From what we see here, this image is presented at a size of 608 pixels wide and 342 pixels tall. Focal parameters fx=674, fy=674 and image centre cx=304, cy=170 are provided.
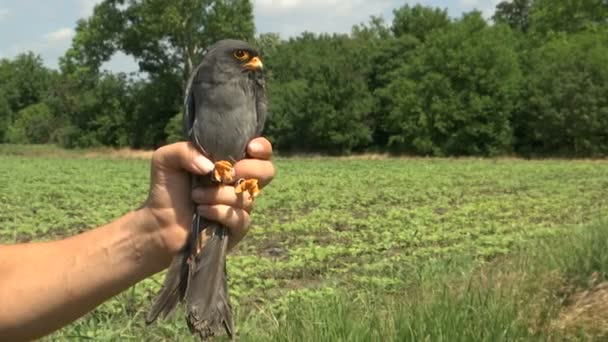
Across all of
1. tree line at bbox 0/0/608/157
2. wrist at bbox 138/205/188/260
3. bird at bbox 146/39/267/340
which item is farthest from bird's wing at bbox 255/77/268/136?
tree line at bbox 0/0/608/157

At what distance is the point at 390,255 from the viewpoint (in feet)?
34.5

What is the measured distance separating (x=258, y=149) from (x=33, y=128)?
266 ft

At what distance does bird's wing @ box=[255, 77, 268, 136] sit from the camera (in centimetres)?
216

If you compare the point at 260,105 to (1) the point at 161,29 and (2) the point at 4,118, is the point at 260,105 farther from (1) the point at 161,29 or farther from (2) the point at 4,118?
(2) the point at 4,118

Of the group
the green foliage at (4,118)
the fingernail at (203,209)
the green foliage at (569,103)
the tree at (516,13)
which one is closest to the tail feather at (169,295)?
the fingernail at (203,209)

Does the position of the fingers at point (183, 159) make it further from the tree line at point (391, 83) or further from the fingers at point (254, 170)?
the tree line at point (391, 83)

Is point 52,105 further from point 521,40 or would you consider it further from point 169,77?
point 521,40

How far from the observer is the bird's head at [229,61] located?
205 cm

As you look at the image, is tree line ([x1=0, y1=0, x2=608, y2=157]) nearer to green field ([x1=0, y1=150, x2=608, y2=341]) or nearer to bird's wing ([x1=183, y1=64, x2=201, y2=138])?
green field ([x1=0, y1=150, x2=608, y2=341])

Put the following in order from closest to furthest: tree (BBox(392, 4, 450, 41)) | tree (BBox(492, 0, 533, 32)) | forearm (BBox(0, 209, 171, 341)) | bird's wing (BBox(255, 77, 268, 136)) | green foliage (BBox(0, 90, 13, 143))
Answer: bird's wing (BBox(255, 77, 268, 136)), forearm (BBox(0, 209, 171, 341)), tree (BBox(392, 4, 450, 41)), green foliage (BBox(0, 90, 13, 143)), tree (BBox(492, 0, 533, 32))

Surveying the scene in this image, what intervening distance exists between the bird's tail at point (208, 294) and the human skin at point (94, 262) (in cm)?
34

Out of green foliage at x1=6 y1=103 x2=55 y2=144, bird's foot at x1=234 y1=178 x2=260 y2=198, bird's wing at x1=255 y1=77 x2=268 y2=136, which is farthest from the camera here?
green foliage at x1=6 y1=103 x2=55 y2=144

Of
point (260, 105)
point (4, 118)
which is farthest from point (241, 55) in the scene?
point (4, 118)

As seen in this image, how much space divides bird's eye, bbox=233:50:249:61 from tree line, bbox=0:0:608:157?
48.5 metres
